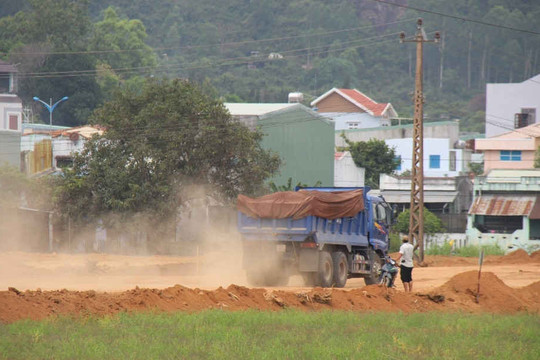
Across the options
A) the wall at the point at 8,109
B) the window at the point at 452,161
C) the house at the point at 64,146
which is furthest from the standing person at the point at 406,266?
the window at the point at 452,161

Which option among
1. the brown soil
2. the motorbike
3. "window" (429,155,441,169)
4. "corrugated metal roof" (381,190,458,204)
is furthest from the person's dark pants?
"window" (429,155,441,169)

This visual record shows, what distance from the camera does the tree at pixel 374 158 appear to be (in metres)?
72.0

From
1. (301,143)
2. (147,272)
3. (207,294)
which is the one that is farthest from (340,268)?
(301,143)

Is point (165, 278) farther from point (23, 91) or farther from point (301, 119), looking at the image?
point (23, 91)

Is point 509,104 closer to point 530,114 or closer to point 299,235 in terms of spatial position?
point 530,114

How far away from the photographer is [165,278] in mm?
30750

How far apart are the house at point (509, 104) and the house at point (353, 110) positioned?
34.9ft

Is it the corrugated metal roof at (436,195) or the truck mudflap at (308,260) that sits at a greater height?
the corrugated metal roof at (436,195)

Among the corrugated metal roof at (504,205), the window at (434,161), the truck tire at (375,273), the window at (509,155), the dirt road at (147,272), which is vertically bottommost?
the dirt road at (147,272)

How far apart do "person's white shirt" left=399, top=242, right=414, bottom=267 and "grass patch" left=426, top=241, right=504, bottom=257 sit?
2457cm

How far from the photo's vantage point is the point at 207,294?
1994 cm

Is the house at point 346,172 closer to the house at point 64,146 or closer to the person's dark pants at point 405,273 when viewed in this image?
the house at point 64,146

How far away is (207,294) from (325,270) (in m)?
6.44

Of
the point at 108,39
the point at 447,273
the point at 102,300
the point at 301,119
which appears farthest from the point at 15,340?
the point at 108,39
